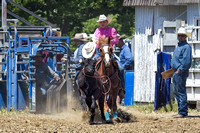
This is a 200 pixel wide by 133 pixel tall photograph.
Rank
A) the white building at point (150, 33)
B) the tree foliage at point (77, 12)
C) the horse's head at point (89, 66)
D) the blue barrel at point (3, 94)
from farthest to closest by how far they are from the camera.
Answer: the tree foliage at point (77, 12) < the white building at point (150, 33) < the blue barrel at point (3, 94) < the horse's head at point (89, 66)

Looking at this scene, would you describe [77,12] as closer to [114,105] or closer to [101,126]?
[114,105]

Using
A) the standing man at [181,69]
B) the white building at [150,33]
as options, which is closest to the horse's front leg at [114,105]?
the standing man at [181,69]

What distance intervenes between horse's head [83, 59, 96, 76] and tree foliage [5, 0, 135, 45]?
47.5 ft

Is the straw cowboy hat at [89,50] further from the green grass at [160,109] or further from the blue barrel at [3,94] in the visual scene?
the blue barrel at [3,94]

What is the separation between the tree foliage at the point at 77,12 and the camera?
2844 centimetres

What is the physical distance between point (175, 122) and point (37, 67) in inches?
194

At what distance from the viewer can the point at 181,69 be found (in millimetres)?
14062

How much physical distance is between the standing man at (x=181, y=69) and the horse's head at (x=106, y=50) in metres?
2.28

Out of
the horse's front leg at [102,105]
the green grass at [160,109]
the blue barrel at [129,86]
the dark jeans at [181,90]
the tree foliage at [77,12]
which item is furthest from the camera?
the tree foliage at [77,12]

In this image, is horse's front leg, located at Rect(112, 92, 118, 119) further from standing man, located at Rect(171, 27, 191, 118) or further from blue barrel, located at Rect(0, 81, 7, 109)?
blue barrel, located at Rect(0, 81, 7, 109)

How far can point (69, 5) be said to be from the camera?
28984 mm

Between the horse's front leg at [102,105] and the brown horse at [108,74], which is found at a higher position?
the brown horse at [108,74]

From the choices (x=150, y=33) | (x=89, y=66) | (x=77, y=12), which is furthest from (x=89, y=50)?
(x=77, y=12)

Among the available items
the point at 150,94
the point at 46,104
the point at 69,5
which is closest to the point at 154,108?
the point at 150,94
